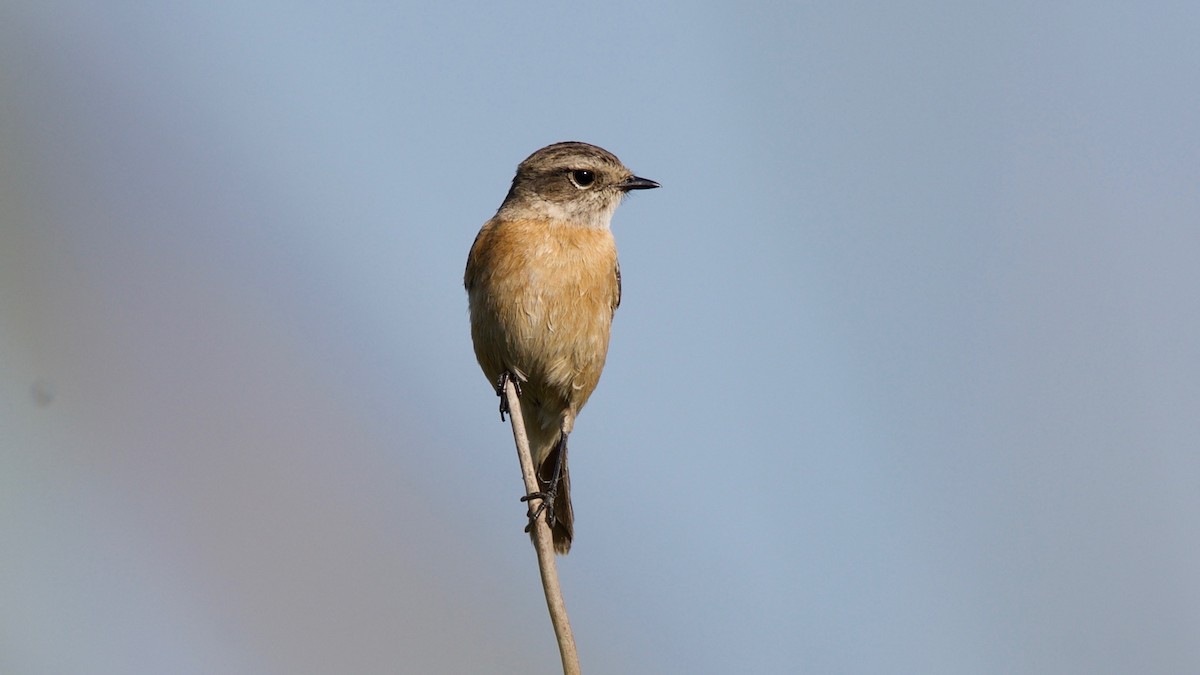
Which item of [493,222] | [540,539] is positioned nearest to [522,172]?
[493,222]

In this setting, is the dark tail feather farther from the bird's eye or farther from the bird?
the bird's eye

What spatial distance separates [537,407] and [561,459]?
1.02ft

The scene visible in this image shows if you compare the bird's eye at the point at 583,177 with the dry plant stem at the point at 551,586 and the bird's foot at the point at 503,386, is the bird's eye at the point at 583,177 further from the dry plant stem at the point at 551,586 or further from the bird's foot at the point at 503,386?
the dry plant stem at the point at 551,586

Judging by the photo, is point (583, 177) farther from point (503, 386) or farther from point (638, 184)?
point (503, 386)

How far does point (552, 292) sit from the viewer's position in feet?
19.3

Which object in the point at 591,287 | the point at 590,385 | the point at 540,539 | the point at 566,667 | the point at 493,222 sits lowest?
the point at 566,667

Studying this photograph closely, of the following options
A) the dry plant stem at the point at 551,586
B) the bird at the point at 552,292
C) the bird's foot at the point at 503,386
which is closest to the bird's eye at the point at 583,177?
the bird at the point at 552,292

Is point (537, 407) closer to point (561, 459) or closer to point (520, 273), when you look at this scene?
point (561, 459)

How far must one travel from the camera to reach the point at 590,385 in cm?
623

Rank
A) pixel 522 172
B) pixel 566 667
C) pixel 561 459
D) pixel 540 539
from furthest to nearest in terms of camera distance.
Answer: pixel 522 172, pixel 561 459, pixel 540 539, pixel 566 667

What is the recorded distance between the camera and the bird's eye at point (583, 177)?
21.3ft

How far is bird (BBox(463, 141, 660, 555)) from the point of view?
5879mm

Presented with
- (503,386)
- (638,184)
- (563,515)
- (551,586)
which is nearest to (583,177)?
(638,184)

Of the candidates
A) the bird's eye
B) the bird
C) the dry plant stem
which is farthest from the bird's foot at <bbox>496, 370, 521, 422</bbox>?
the dry plant stem
